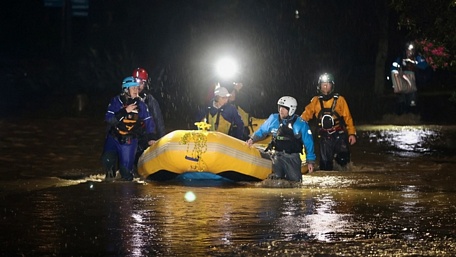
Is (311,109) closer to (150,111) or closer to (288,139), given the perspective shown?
(288,139)

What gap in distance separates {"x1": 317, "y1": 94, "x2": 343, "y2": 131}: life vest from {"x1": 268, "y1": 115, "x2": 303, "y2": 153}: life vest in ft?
7.46

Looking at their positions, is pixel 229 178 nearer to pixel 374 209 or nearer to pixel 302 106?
pixel 374 209

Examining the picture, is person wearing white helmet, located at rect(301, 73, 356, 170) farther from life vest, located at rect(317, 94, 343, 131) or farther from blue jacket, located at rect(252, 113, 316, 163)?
blue jacket, located at rect(252, 113, 316, 163)

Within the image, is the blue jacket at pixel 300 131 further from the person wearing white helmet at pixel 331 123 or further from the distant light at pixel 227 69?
the distant light at pixel 227 69

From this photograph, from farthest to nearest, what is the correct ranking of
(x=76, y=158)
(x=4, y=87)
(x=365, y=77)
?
(x=365, y=77) → (x=4, y=87) → (x=76, y=158)

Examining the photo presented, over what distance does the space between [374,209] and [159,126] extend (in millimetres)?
5413

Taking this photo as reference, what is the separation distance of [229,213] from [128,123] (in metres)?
4.36

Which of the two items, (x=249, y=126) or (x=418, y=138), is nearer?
(x=249, y=126)

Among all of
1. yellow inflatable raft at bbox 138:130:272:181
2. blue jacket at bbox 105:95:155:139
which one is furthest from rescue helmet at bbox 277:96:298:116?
blue jacket at bbox 105:95:155:139

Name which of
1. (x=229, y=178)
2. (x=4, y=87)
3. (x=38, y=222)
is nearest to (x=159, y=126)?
(x=229, y=178)

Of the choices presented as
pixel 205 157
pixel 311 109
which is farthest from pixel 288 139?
pixel 311 109

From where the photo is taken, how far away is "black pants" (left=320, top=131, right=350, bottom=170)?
18.7 metres

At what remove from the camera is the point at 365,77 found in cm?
4947

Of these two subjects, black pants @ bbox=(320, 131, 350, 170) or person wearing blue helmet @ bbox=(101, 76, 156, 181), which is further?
black pants @ bbox=(320, 131, 350, 170)
